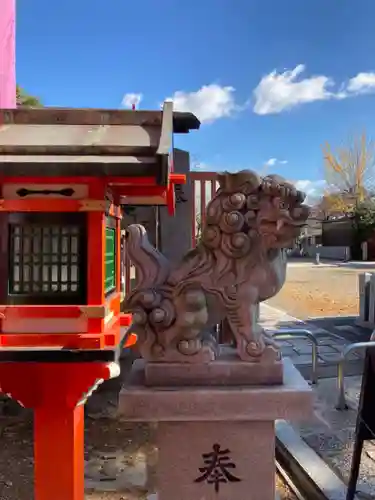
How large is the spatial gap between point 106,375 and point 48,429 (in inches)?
26.5

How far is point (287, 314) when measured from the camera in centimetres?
1258

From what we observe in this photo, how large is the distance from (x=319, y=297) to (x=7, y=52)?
1390 cm

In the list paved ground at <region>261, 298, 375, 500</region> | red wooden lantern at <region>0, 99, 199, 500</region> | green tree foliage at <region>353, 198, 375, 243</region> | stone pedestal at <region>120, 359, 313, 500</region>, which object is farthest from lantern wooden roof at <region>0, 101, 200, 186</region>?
green tree foliage at <region>353, 198, 375, 243</region>

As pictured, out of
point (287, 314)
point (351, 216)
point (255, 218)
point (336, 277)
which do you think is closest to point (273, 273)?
point (255, 218)

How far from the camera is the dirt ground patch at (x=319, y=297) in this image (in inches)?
513

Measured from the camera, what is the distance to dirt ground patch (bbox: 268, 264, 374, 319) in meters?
13.0

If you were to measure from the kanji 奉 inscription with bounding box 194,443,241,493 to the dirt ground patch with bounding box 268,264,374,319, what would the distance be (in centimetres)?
997

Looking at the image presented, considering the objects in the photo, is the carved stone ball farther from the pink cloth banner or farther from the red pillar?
the pink cloth banner

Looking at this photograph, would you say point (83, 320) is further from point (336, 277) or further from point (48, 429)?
point (336, 277)

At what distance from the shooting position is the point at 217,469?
8.82ft

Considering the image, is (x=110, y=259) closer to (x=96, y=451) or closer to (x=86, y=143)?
(x=86, y=143)

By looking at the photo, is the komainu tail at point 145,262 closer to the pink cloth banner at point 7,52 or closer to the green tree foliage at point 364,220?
the pink cloth banner at point 7,52

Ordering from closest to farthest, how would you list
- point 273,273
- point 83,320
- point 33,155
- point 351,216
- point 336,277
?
point 33,155
point 83,320
point 273,273
point 336,277
point 351,216

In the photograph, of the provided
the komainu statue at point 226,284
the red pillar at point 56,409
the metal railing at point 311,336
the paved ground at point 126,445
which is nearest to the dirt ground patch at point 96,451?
the paved ground at point 126,445
